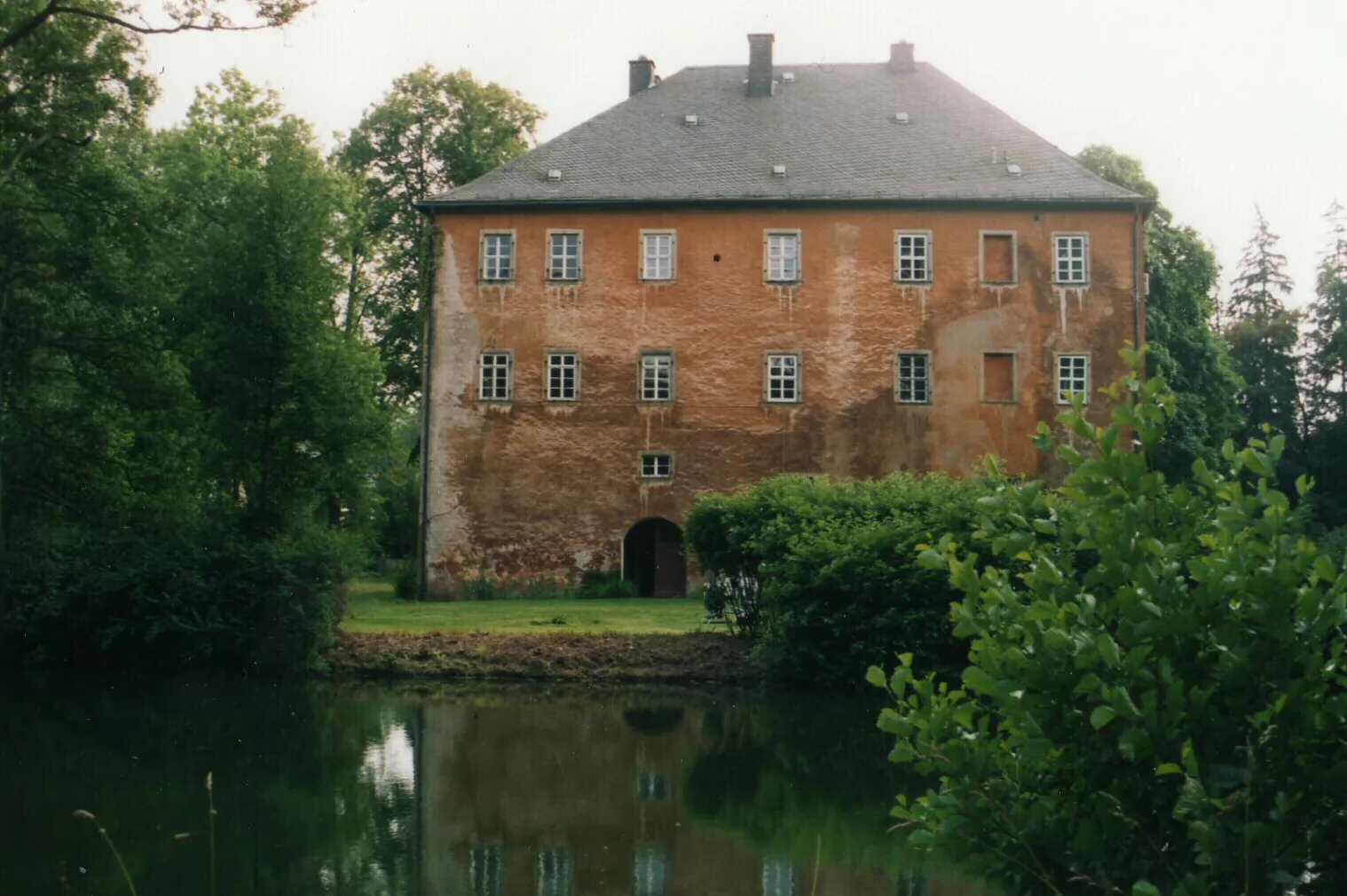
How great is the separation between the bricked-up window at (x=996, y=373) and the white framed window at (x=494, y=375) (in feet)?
37.3

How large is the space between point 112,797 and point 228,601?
10.1 meters

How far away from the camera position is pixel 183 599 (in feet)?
67.2

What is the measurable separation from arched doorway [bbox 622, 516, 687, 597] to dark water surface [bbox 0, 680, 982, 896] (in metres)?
17.6

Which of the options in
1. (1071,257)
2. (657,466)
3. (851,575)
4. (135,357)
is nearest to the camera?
(851,575)

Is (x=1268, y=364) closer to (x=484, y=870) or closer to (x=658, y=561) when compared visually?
(x=658, y=561)

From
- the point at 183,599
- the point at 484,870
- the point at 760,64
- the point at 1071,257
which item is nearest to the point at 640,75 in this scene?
the point at 760,64

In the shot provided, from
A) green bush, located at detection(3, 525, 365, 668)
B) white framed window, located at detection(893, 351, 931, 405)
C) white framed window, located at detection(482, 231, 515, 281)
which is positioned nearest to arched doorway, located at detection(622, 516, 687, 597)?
white framed window, located at detection(893, 351, 931, 405)

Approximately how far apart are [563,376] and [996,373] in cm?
1043

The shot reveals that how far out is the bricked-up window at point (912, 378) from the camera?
34.4m

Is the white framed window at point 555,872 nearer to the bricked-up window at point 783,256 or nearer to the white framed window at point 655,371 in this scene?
the white framed window at point 655,371

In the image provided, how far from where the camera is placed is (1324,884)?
4.36 metres

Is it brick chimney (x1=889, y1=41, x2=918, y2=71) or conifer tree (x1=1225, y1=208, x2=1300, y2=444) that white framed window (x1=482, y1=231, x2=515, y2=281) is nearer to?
brick chimney (x1=889, y1=41, x2=918, y2=71)

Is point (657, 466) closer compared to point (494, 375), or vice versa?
point (657, 466)

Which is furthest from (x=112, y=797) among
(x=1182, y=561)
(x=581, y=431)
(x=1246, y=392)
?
(x=1246, y=392)
